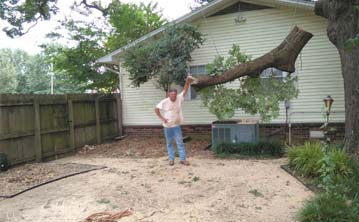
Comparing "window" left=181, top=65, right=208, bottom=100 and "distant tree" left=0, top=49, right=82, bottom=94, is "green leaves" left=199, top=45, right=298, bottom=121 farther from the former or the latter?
"distant tree" left=0, top=49, right=82, bottom=94

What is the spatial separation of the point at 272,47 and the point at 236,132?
10.7ft

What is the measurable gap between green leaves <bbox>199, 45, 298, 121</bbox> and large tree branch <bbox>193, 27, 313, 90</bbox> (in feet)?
0.88

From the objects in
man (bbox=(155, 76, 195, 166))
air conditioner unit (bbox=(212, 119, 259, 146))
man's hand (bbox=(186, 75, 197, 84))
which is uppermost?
man's hand (bbox=(186, 75, 197, 84))

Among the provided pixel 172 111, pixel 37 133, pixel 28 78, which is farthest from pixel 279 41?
pixel 28 78

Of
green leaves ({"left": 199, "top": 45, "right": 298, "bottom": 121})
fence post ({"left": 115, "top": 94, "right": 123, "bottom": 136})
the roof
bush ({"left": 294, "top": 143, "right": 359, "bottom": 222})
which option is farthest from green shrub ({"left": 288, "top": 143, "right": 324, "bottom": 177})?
fence post ({"left": 115, "top": 94, "right": 123, "bottom": 136})

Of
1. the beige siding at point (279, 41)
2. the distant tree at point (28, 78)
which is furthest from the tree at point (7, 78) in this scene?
the beige siding at point (279, 41)

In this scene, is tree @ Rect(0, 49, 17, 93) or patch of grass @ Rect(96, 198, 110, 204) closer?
patch of grass @ Rect(96, 198, 110, 204)

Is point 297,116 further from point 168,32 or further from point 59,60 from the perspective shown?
point 59,60

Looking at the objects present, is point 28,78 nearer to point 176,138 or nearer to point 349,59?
point 176,138

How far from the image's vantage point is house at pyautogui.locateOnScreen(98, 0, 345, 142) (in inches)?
396

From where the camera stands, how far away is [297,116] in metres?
10.4

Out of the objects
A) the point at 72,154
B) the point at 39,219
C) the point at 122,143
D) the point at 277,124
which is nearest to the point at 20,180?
the point at 39,219

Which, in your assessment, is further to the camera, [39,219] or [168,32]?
[168,32]

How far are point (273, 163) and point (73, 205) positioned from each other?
4.29 m
